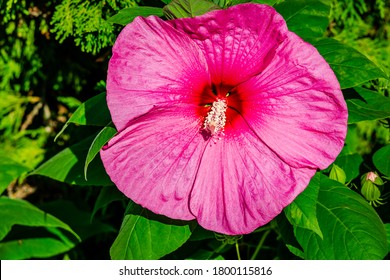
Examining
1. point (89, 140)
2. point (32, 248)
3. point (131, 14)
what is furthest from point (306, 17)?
point (32, 248)

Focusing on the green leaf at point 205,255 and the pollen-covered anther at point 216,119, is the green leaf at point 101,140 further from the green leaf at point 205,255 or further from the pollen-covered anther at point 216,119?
the green leaf at point 205,255

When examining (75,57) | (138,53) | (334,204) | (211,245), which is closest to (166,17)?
(138,53)

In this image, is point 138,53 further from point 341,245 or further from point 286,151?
point 341,245

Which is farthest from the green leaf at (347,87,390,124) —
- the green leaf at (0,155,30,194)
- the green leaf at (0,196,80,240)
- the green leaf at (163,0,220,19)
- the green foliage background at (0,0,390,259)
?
the green leaf at (0,155,30,194)

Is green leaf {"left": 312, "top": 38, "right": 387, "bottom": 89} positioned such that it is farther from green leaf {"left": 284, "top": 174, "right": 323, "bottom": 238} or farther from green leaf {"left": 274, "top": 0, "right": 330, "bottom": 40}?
green leaf {"left": 284, "top": 174, "right": 323, "bottom": 238}

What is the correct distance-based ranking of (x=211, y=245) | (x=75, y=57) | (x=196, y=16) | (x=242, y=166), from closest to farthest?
(x=196, y=16) → (x=242, y=166) → (x=211, y=245) → (x=75, y=57)

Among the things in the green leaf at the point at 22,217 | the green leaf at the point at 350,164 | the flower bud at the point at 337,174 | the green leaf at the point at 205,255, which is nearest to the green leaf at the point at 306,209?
the flower bud at the point at 337,174
